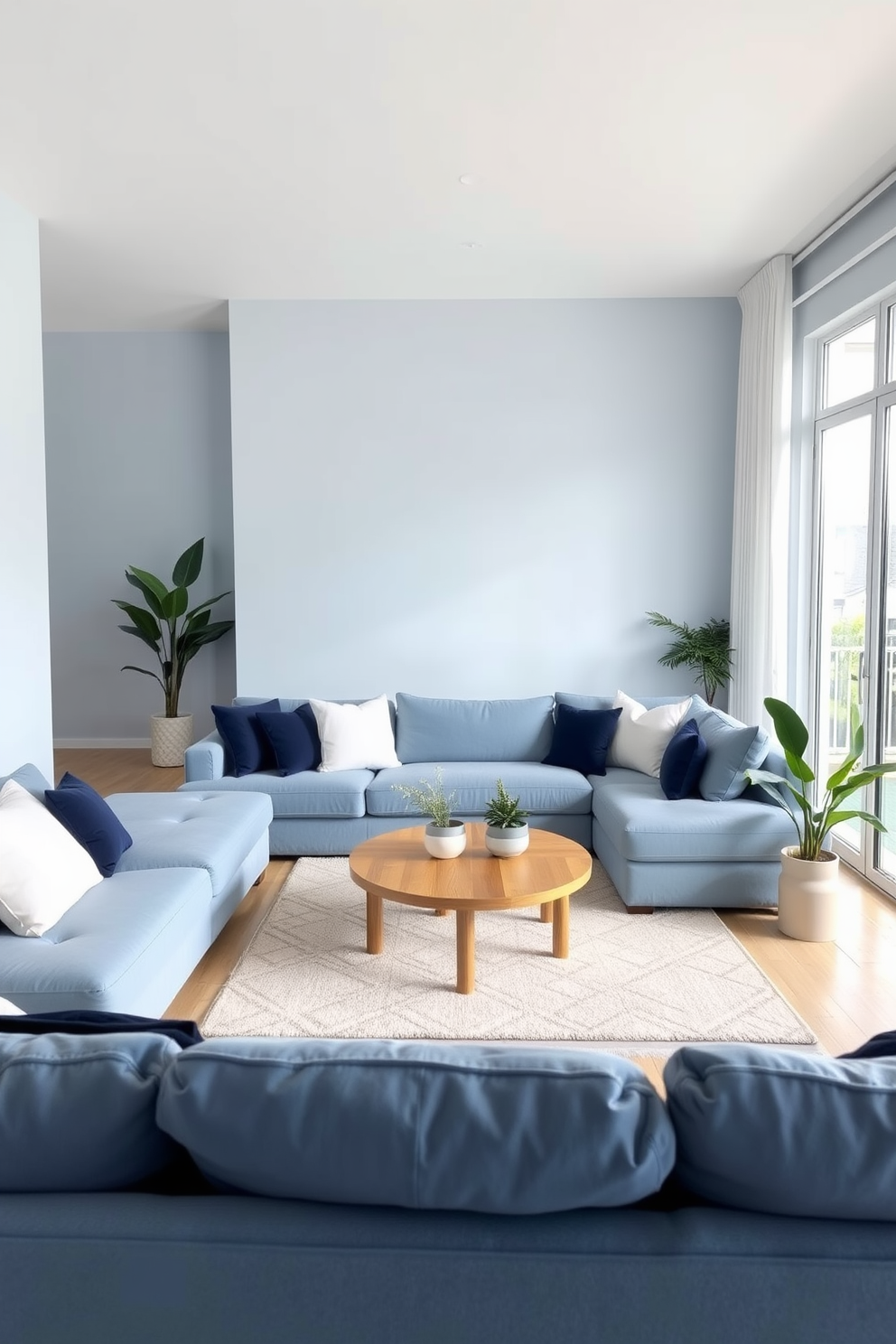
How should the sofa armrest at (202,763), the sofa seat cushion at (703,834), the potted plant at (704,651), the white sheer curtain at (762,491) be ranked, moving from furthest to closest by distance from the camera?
the potted plant at (704,651) < the white sheer curtain at (762,491) < the sofa armrest at (202,763) < the sofa seat cushion at (703,834)

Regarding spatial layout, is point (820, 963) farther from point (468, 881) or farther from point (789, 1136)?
point (789, 1136)

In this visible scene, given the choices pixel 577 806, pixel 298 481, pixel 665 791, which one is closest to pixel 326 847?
pixel 577 806

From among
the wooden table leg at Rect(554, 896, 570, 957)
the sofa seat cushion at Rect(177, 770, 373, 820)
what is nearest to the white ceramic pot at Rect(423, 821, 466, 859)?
the wooden table leg at Rect(554, 896, 570, 957)

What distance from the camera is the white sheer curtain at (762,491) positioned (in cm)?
536

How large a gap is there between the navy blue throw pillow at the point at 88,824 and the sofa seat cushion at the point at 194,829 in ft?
0.30

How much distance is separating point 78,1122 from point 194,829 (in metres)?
2.57

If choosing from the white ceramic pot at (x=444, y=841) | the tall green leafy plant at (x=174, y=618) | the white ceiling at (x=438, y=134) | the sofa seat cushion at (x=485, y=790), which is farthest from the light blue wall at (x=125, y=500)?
the white ceramic pot at (x=444, y=841)

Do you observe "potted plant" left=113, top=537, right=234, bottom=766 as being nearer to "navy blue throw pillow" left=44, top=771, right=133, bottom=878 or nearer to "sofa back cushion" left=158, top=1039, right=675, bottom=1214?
"navy blue throw pillow" left=44, top=771, right=133, bottom=878

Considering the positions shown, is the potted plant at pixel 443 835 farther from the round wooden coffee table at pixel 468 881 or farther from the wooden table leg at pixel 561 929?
the wooden table leg at pixel 561 929

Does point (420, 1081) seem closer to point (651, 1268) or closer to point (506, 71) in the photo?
point (651, 1268)

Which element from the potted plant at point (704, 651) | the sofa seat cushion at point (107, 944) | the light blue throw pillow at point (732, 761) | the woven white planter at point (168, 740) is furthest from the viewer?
the woven white planter at point (168, 740)

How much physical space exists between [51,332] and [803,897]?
6494 millimetres

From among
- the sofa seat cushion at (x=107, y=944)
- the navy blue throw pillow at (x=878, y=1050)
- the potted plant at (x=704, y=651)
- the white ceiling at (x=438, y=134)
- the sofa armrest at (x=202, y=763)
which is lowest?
the sofa seat cushion at (x=107, y=944)

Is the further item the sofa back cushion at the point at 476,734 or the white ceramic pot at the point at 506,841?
the sofa back cushion at the point at 476,734
